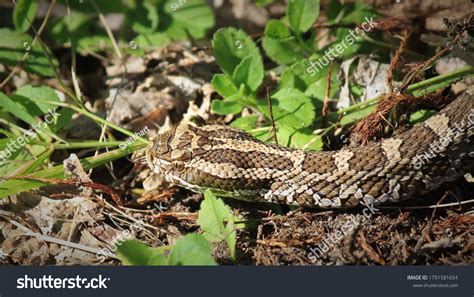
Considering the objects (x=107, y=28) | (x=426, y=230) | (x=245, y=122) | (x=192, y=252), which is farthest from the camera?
(x=107, y=28)

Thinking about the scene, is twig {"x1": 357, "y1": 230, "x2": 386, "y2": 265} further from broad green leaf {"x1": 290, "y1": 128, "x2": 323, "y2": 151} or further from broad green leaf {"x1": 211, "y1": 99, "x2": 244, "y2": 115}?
broad green leaf {"x1": 211, "y1": 99, "x2": 244, "y2": 115}

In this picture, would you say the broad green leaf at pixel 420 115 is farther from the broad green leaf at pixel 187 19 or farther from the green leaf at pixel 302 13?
the broad green leaf at pixel 187 19

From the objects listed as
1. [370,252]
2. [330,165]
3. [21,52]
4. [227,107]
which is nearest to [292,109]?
[227,107]

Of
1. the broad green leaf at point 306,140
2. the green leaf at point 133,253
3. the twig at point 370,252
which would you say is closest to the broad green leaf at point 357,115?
the broad green leaf at point 306,140

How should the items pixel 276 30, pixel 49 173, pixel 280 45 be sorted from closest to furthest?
1. pixel 49 173
2. pixel 276 30
3. pixel 280 45

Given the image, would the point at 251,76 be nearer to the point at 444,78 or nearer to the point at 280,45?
the point at 280,45

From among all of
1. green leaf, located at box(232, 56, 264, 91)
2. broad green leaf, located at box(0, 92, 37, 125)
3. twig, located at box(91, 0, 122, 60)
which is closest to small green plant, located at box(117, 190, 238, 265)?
green leaf, located at box(232, 56, 264, 91)

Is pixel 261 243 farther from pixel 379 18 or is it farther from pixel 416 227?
pixel 379 18
